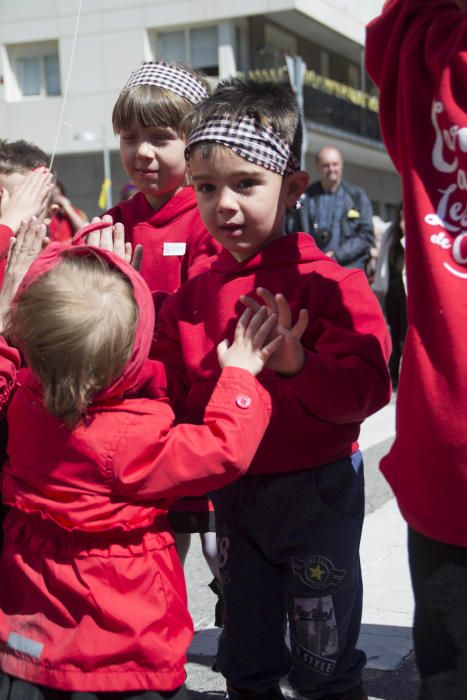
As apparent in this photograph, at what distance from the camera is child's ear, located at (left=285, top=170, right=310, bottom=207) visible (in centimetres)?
255

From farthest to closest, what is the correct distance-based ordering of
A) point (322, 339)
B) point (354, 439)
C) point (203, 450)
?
point (354, 439) → point (322, 339) → point (203, 450)

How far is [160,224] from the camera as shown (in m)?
3.19

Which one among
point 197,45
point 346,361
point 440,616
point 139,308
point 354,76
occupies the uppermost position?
point 354,76

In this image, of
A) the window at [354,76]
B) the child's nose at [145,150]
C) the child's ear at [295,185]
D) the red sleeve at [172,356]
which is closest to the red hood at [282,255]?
the child's ear at [295,185]

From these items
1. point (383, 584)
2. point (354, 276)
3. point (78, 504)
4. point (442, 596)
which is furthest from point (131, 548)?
point (383, 584)

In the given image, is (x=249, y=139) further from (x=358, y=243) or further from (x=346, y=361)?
(x=358, y=243)

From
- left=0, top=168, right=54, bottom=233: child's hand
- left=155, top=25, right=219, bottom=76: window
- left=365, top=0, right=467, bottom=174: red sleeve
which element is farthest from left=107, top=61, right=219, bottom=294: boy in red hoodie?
left=155, top=25, right=219, bottom=76: window

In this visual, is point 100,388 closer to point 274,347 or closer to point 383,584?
point 274,347

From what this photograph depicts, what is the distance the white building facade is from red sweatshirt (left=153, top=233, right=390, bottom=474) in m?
24.4

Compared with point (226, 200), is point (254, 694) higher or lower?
Answer: lower

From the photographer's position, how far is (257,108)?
8.13 feet

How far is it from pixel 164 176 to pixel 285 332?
1115 mm

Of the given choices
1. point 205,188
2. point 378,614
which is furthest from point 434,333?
point 378,614

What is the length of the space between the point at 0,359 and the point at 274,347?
71 cm
